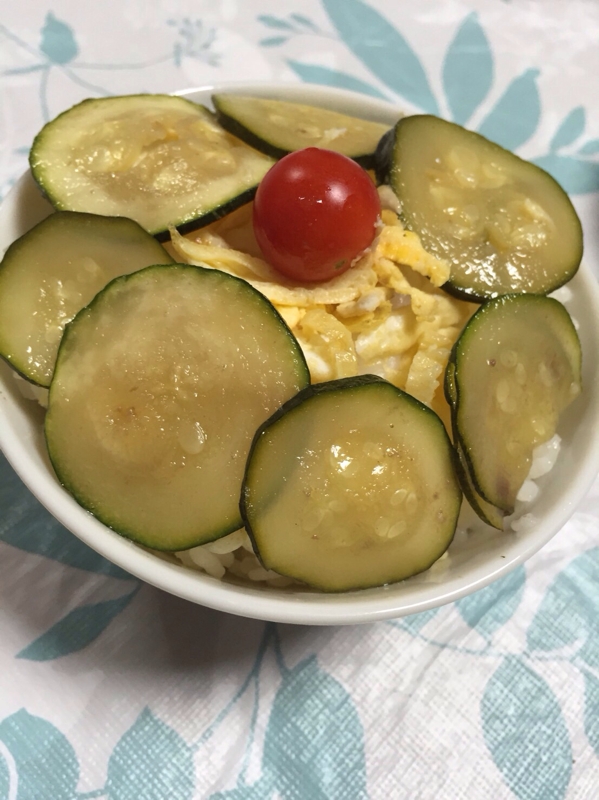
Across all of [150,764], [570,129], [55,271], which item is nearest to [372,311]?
[55,271]

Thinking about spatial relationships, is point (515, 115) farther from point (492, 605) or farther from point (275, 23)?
point (492, 605)

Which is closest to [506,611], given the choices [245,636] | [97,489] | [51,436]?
[245,636]

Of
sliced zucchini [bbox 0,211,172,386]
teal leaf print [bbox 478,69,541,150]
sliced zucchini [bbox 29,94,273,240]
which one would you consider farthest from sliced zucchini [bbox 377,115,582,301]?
teal leaf print [bbox 478,69,541,150]

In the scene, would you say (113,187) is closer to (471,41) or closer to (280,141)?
(280,141)

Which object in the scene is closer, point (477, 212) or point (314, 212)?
point (314, 212)

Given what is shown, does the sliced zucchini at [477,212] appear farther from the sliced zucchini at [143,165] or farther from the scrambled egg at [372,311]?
the sliced zucchini at [143,165]

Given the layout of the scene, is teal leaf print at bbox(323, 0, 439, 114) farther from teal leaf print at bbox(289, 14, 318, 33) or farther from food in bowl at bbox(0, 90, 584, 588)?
food in bowl at bbox(0, 90, 584, 588)

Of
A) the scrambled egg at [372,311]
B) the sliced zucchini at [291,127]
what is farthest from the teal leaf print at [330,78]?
the scrambled egg at [372,311]
